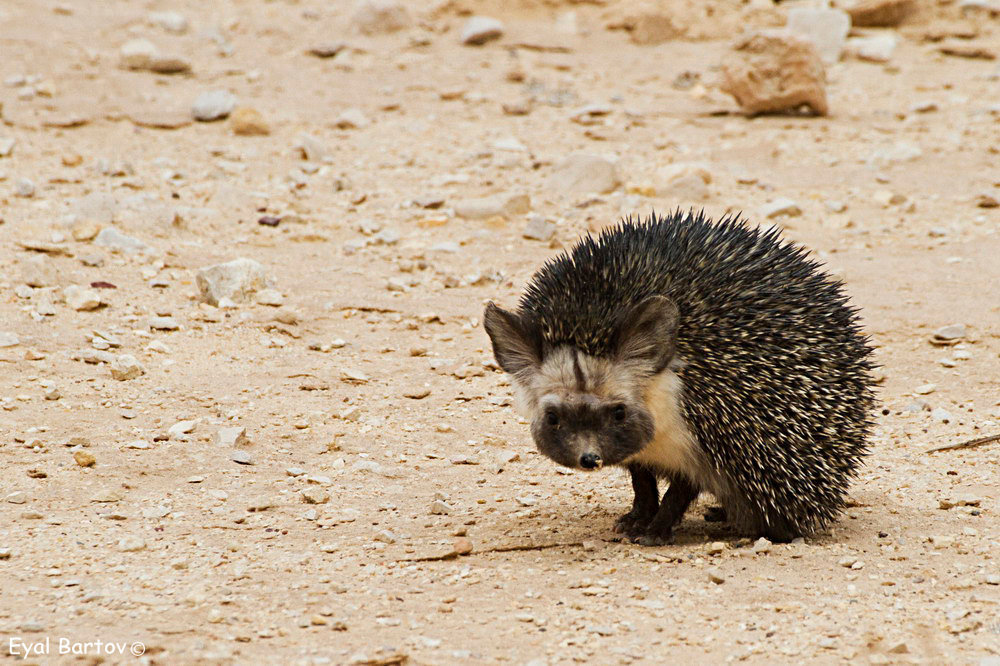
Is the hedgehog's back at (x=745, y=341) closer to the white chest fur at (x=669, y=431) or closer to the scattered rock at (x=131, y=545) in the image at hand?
the white chest fur at (x=669, y=431)

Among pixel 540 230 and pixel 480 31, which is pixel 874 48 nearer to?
pixel 480 31

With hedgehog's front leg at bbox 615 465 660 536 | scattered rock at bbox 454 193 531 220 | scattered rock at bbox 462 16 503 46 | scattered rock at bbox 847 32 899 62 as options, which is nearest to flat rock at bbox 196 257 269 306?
scattered rock at bbox 454 193 531 220

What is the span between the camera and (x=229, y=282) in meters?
9.88

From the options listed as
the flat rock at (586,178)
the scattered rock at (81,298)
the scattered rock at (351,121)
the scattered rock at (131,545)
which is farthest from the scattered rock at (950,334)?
the scattered rock at (351,121)

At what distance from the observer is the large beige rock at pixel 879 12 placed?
1694cm

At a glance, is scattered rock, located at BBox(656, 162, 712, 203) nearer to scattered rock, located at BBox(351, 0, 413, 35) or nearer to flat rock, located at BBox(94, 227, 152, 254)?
flat rock, located at BBox(94, 227, 152, 254)

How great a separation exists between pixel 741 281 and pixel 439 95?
911 cm

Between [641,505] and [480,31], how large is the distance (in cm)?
1085

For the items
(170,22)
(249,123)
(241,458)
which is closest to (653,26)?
(249,123)

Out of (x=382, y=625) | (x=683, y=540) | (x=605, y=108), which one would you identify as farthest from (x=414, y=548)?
(x=605, y=108)

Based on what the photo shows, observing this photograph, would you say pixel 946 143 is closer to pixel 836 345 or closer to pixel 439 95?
pixel 439 95

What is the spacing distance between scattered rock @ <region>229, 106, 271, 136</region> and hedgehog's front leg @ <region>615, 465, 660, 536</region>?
8.34 meters

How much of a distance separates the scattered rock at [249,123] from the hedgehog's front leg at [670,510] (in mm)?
8575

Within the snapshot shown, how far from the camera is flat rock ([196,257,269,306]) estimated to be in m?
9.84
